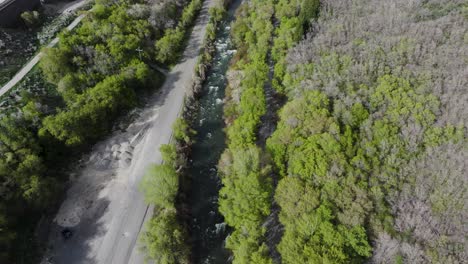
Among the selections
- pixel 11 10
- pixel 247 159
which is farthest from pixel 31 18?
pixel 247 159

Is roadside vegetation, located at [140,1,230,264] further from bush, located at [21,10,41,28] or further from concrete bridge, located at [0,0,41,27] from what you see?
concrete bridge, located at [0,0,41,27]

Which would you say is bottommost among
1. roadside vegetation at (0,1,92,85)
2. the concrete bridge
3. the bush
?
roadside vegetation at (0,1,92,85)

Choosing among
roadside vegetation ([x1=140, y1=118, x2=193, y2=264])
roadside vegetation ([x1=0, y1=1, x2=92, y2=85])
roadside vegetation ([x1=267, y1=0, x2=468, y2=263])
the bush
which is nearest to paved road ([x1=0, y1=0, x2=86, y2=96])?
roadside vegetation ([x1=0, y1=1, x2=92, y2=85])

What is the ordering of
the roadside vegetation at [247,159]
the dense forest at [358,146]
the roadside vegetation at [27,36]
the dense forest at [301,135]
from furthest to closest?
the roadside vegetation at [27,36] < the roadside vegetation at [247,159] < the dense forest at [301,135] < the dense forest at [358,146]

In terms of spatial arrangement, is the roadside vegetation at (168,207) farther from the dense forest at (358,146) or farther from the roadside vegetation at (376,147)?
the roadside vegetation at (376,147)

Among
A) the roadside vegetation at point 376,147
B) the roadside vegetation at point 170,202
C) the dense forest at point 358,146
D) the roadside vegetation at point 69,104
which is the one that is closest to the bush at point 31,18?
the roadside vegetation at point 69,104

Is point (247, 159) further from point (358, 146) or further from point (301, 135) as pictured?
point (358, 146)
